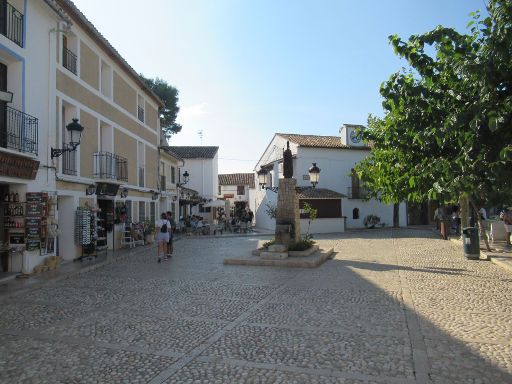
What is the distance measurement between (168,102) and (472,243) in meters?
29.0

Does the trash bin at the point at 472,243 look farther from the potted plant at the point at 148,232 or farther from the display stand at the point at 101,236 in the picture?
the potted plant at the point at 148,232

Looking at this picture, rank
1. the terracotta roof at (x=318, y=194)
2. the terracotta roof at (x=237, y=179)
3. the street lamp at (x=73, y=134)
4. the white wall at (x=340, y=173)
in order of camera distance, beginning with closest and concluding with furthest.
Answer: the street lamp at (x=73, y=134) → the terracotta roof at (x=318, y=194) → the white wall at (x=340, y=173) → the terracotta roof at (x=237, y=179)

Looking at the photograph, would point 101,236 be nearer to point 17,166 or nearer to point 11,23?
point 17,166

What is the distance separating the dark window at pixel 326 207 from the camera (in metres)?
29.4

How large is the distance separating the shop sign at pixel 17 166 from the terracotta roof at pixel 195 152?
31251 millimetres

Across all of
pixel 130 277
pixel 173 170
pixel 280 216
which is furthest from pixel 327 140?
pixel 130 277

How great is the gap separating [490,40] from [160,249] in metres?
10.7

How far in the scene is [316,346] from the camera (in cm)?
530

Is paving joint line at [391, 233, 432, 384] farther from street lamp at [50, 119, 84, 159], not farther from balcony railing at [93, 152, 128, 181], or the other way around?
balcony railing at [93, 152, 128, 181]

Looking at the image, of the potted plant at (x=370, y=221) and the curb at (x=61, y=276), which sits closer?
the curb at (x=61, y=276)

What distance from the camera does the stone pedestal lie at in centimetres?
1437

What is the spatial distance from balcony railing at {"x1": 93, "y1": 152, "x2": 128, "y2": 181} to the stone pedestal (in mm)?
6049

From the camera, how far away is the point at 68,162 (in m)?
13.4

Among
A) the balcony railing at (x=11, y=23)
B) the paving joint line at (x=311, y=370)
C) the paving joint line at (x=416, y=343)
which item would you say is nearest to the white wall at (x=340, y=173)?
the balcony railing at (x=11, y=23)
